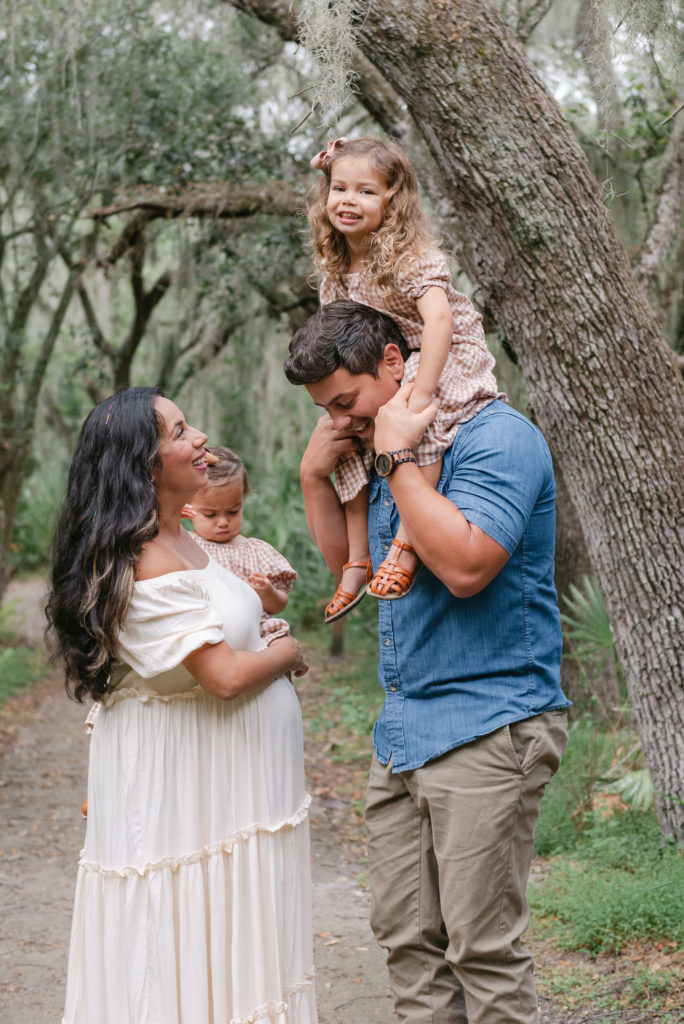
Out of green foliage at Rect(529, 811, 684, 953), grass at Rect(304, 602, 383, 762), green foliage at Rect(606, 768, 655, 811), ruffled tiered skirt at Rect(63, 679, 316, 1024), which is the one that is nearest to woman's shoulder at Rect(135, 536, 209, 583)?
ruffled tiered skirt at Rect(63, 679, 316, 1024)

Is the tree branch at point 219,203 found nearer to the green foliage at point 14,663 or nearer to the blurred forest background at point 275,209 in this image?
the blurred forest background at point 275,209

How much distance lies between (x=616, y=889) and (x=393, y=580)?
2.37 metres

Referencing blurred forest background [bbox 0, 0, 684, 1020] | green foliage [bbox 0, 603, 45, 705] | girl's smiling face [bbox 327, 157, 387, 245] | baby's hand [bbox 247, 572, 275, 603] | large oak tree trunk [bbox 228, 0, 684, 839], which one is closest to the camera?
girl's smiling face [bbox 327, 157, 387, 245]

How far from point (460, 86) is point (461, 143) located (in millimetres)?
188

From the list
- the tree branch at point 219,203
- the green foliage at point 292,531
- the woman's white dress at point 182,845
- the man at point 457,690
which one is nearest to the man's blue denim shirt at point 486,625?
the man at point 457,690

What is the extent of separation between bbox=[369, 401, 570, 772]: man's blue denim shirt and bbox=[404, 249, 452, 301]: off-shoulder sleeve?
453mm

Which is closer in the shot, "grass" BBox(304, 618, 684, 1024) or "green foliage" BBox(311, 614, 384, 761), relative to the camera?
→ "grass" BBox(304, 618, 684, 1024)

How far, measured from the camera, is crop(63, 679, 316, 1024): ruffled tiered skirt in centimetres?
230

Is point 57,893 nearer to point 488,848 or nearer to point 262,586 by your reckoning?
point 262,586

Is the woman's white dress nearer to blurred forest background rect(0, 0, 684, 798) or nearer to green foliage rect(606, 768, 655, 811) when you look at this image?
green foliage rect(606, 768, 655, 811)

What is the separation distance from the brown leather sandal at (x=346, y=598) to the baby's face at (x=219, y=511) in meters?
0.65

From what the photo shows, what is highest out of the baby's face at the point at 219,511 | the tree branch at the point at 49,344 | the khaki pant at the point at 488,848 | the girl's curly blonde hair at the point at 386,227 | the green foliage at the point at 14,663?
the tree branch at the point at 49,344

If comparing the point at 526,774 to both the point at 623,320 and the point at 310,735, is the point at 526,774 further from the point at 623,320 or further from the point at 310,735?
the point at 310,735

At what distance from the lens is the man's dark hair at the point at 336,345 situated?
7.24 ft
